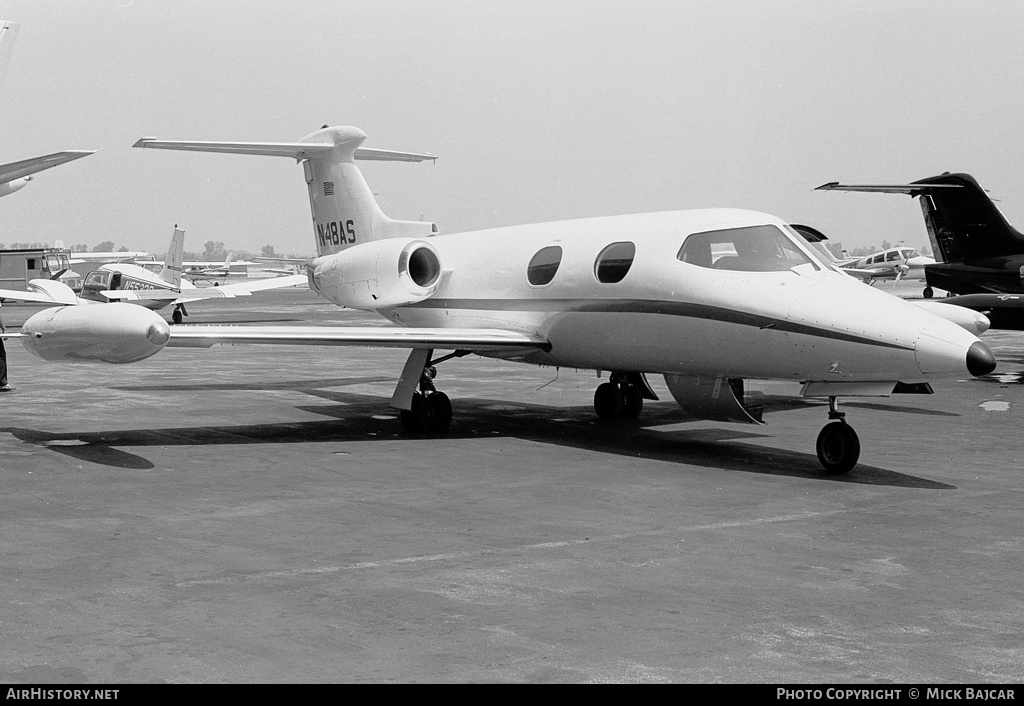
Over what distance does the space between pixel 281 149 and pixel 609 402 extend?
5.94 m

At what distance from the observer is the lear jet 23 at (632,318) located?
32.8ft

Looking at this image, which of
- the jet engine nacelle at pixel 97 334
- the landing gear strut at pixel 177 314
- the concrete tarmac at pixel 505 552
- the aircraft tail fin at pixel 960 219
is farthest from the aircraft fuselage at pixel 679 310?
the landing gear strut at pixel 177 314

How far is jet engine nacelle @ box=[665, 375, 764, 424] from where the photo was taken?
1152 centimetres

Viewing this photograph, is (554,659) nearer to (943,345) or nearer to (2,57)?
(943,345)

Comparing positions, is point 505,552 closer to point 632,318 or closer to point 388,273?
point 632,318

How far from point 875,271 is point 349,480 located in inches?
2634

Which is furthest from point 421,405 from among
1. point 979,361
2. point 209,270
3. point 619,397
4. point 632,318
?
point 209,270

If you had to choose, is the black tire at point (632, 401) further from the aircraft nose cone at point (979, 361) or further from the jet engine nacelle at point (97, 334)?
the jet engine nacelle at point (97, 334)

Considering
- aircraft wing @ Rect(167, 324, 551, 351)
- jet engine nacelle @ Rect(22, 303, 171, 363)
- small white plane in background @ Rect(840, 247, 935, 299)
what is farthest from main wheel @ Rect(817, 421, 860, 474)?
small white plane in background @ Rect(840, 247, 935, 299)

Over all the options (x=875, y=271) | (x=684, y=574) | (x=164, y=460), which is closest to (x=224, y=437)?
(x=164, y=460)

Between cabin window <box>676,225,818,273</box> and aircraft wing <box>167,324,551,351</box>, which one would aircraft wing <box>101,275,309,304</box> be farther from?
cabin window <box>676,225,818,273</box>

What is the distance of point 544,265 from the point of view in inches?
520

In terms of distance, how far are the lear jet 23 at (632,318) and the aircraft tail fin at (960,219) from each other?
1108 centimetres

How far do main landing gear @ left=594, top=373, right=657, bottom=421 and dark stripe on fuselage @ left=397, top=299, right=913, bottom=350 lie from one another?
68.6 inches
